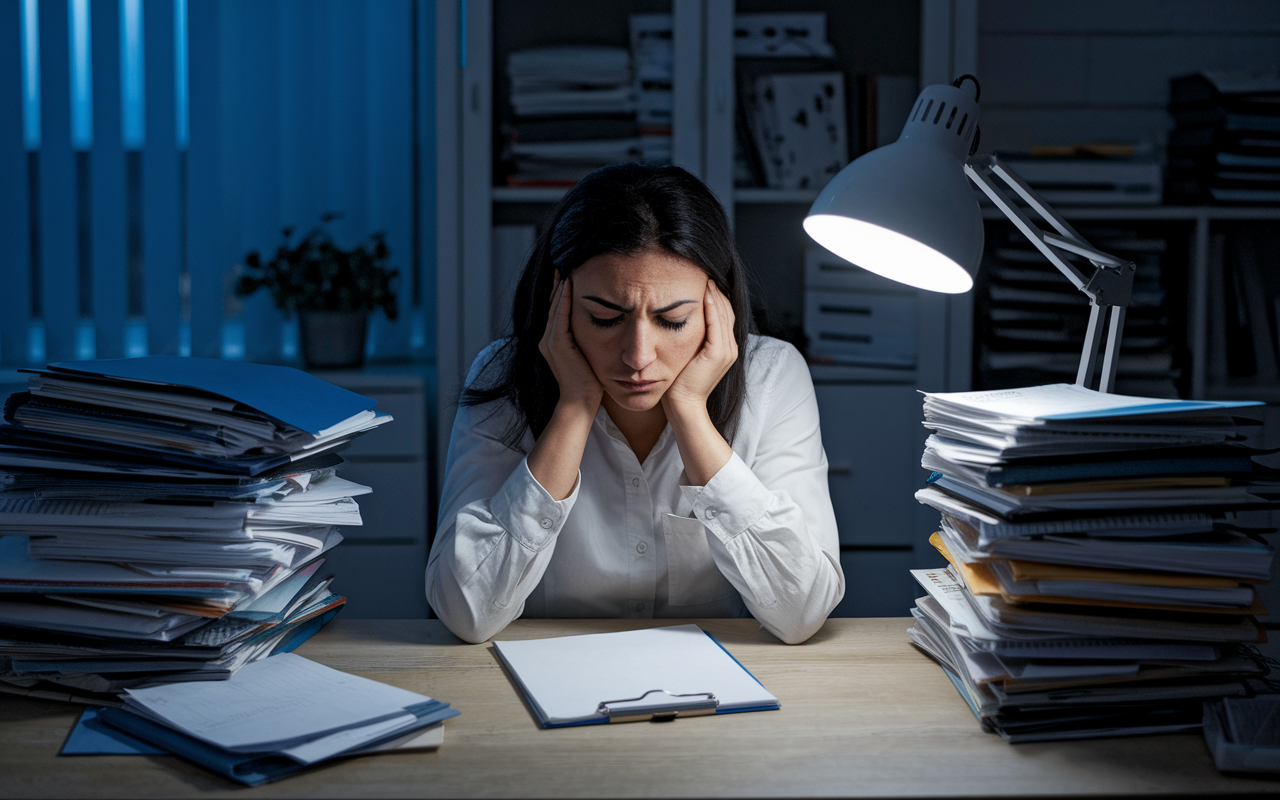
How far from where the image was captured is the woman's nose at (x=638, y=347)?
119cm

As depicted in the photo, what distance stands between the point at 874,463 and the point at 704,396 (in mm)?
1102

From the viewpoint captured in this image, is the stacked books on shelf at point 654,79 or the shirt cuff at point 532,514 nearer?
the shirt cuff at point 532,514

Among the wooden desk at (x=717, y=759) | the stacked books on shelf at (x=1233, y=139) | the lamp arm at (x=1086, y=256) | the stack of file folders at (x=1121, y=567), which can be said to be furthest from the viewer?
the stacked books on shelf at (x=1233, y=139)

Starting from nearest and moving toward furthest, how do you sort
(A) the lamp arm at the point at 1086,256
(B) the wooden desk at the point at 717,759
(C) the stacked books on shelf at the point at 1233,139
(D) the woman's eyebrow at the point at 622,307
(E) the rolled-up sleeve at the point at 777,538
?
(B) the wooden desk at the point at 717,759 < (A) the lamp arm at the point at 1086,256 < (E) the rolled-up sleeve at the point at 777,538 < (D) the woman's eyebrow at the point at 622,307 < (C) the stacked books on shelf at the point at 1233,139

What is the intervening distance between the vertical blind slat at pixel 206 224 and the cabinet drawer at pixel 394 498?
681mm

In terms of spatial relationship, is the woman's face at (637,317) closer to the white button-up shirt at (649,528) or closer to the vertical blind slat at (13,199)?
the white button-up shirt at (649,528)

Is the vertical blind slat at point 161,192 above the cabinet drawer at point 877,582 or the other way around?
above

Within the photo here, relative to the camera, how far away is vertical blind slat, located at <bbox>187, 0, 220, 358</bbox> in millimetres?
2564

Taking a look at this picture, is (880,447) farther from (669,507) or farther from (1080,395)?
(1080,395)

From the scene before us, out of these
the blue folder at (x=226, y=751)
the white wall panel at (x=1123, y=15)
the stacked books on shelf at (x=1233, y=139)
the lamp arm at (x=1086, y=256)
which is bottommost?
the blue folder at (x=226, y=751)

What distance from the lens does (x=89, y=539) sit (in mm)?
931

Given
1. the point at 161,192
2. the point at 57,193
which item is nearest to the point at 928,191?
the point at 161,192

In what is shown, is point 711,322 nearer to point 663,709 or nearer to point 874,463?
point 663,709

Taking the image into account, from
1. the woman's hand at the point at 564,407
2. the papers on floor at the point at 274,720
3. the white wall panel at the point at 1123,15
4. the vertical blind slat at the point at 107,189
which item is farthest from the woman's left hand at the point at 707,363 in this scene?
the vertical blind slat at the point at 107,189
